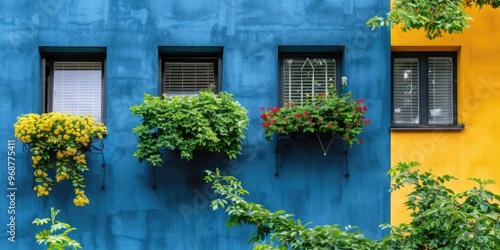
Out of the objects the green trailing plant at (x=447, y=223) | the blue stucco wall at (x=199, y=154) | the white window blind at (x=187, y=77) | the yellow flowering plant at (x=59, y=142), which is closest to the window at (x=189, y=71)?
the white window blind at (x=187, y=77)

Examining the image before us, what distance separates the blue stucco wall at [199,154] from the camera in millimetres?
12094

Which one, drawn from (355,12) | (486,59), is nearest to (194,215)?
(355,12)

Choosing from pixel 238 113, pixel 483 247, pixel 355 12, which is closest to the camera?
pixel 483 247

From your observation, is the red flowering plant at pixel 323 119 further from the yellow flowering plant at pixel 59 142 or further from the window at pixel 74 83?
the window at pixel 74 83

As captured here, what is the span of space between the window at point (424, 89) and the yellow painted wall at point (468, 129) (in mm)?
226

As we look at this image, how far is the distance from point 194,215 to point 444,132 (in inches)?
146

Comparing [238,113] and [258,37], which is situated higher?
[258,37]

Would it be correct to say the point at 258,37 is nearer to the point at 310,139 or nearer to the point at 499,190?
the point at 310,139

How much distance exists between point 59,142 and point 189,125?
5.80ft

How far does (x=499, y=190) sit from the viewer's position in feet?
40.2

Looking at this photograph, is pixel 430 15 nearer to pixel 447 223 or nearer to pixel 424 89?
pixel 424 89

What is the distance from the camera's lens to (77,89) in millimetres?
12523

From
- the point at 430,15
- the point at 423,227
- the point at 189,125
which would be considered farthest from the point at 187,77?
the point at 423,227

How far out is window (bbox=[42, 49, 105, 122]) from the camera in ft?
41.0
